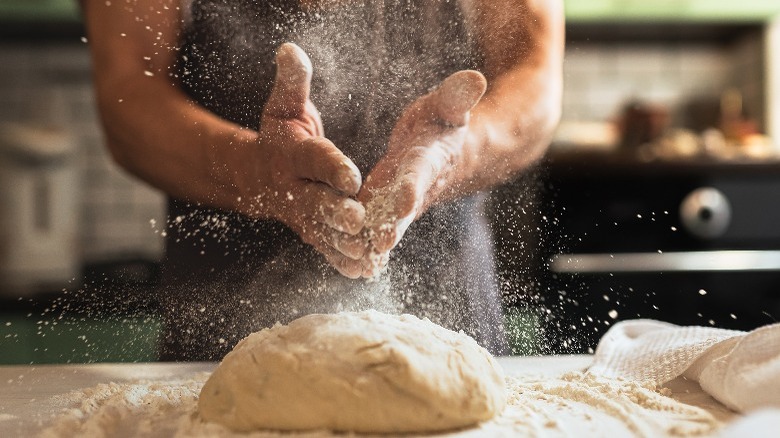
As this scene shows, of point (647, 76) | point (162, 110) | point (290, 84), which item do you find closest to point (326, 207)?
point (290, 84)

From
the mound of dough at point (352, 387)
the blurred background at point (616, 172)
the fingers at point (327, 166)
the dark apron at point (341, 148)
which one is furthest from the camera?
the blurred background at point (616, 172)

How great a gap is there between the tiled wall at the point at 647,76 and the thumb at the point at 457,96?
1.65m

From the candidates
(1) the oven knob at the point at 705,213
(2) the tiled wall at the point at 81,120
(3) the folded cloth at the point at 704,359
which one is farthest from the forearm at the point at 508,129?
(2) the tiled wall at the point at 81,120

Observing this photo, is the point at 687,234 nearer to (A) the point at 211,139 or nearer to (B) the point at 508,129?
(B) the point at 508,129

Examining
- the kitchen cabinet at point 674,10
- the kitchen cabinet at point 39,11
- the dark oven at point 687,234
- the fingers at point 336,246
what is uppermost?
the kitchen cabinet at point 39,11

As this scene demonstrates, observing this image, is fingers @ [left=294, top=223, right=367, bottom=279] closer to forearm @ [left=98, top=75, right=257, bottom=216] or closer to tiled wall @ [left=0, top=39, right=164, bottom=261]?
forearm @ [left=98, top=75, right=257, bottom=216]

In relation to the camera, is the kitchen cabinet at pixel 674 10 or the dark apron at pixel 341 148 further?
the kitchen cabinet at pixel 674 10

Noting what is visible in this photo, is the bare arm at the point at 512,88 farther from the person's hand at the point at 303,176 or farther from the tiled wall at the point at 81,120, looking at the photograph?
the tiled wall at the point at 81,120

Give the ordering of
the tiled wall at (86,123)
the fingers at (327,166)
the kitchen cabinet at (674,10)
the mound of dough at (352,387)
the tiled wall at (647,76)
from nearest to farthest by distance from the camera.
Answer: the mound of dough at (352,387) → the fingers at (327,166) → the tiled wall at (86,123) → the kitchen cabinet at (674,10) → the tiled wall at (647,76)

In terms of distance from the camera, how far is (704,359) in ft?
3.00

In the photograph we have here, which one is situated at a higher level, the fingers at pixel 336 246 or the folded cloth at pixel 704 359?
the fingers at pixel 336 246

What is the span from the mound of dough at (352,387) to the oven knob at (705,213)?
1438mm

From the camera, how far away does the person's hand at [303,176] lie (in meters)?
0.85

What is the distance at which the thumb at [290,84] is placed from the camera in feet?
2.90
